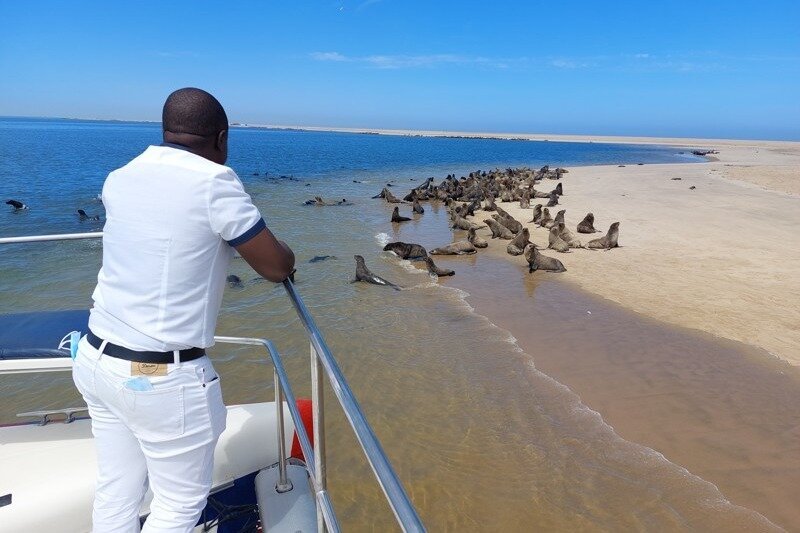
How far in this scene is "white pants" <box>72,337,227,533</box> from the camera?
1.90 m

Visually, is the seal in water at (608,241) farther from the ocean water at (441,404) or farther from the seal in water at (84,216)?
the seal in water at (84,216)

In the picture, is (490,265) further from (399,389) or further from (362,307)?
(399,389)

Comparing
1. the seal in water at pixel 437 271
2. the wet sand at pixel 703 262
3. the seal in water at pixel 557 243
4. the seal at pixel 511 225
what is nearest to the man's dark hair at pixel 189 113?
the wet sand at pixel 703 262

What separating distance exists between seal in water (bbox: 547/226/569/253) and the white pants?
1233 centimetres

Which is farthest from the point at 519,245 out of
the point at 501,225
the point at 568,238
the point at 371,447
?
the point at 371,447

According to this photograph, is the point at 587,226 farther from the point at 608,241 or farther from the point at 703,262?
the point at 703,262

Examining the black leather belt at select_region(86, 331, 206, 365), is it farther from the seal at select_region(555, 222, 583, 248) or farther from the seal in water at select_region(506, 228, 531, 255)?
the seal at select_region(555, 222, 583, 248)

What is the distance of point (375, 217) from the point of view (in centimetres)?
2044

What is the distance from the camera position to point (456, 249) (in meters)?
13.6

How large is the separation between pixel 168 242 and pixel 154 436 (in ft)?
2.46

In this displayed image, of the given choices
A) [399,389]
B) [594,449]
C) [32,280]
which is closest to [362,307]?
[399,389]

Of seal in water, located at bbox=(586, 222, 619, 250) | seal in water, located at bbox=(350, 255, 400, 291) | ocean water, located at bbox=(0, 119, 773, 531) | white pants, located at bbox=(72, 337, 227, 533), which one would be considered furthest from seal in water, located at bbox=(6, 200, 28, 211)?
white pants, located at bbox=(72, 337, 227, 533)

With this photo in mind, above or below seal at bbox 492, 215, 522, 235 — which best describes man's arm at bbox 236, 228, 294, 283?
above

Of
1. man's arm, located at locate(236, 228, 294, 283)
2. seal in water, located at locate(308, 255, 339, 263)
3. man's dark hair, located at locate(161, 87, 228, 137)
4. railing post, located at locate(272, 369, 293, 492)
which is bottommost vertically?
seal in water, located at locate(308, 255, 339, 263)
